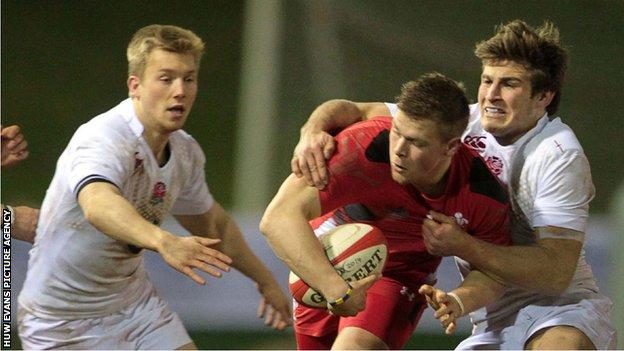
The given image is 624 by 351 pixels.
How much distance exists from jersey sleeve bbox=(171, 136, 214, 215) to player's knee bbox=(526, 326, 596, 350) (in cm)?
103

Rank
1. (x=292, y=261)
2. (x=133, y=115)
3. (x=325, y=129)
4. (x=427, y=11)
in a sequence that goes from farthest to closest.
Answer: (x=427, y=11)
(x=133, y=115)
(x=325, y=129)
(x=292, y=261)

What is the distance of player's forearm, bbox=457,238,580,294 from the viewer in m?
2.48

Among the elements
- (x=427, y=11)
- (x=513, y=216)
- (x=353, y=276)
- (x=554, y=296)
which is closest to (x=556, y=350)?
(x=554, y=296)

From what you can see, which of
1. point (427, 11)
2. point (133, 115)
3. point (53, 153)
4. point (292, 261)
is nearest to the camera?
point (292, 261)

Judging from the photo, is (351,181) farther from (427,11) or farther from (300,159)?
(427,11)

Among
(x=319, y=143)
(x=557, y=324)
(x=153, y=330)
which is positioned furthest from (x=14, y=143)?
(x=557, y=324)

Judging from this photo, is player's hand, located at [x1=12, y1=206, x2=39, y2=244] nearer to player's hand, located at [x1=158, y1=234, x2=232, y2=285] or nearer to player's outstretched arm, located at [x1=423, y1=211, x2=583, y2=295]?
player's hand, located at [x1=158, y1=234, x2=232, y2=285]

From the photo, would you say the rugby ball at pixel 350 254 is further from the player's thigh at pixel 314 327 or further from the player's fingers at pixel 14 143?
the player's fingers at pixel 14 143

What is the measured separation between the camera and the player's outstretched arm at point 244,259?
2.96 meters

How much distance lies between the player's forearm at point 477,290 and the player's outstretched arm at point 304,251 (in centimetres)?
24

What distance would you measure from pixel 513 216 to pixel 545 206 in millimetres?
138

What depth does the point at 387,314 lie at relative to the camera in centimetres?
272

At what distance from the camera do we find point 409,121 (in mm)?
2445

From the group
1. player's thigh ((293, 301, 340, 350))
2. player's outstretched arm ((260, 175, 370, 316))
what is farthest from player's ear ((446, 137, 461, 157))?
player's thigh ((293, 301, 340, 350))
